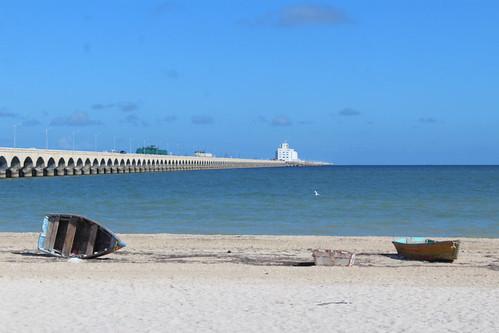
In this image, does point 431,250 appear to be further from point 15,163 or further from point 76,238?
point 15,163

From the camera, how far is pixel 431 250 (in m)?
20.0

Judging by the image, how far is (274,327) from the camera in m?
11.1

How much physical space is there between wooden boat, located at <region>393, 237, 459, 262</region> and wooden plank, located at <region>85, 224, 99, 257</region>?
833 cm

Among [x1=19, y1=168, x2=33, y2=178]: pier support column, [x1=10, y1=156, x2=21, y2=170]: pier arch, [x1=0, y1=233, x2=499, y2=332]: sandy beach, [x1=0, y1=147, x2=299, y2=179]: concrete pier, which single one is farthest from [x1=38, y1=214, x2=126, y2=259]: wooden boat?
[x1=19, y1=168, x2=33, y2=178]: pier support column

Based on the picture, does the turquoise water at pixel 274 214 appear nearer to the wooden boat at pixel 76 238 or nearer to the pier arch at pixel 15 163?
the wooden boat at pixel 76 238

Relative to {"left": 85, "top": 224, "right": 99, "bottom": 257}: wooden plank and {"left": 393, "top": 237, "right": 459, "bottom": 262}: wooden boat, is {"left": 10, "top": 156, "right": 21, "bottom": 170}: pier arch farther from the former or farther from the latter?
{"left": 393, "top": 237, "right": 459, "bottom": 262}: wooden boat

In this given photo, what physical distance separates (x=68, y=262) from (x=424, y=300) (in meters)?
9.53

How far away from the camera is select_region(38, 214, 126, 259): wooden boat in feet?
65.8

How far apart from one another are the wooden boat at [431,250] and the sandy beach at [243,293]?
14.4 inches

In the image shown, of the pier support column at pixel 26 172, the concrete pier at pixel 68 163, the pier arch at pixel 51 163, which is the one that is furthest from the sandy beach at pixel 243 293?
the pier arch at pixel 51 163

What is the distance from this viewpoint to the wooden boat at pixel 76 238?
20062 millimetres

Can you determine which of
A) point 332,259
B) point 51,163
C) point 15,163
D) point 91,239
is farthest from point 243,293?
point 51,163

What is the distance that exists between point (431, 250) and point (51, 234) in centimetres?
1025

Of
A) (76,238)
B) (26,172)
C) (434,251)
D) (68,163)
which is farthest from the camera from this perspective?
(68,163)
